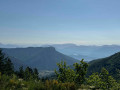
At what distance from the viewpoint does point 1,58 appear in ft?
201

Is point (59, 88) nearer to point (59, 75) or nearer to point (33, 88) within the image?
point (33, 88)

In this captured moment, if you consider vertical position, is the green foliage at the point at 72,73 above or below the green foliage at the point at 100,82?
above

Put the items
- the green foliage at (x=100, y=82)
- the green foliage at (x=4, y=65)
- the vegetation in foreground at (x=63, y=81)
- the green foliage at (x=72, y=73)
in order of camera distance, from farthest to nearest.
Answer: the green foliage at (x=4, y=65) < the green foliage at (x=72, y=73) < the green foliage at (x=100, y=82) < the vegetation in foreground at (x=63, y=81)

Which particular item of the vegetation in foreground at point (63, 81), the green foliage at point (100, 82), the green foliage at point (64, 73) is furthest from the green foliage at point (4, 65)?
the green foliage at point (100, 82)

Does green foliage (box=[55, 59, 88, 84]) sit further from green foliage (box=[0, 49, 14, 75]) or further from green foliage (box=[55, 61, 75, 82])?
green foliage (box=[0, 49, 14, 75])

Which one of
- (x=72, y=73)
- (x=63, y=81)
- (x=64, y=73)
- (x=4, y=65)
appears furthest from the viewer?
(x=4, y=65)

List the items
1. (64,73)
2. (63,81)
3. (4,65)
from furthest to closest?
(4,65)
(64,73)
(63,81)


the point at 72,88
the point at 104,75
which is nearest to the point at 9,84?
the point at 72,88

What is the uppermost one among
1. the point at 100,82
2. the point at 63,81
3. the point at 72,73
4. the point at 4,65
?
the point at 72,73

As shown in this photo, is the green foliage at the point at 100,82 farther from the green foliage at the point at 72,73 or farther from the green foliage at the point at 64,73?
the green foliage at the point at 64,73

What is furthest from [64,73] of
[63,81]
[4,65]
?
[4,65]

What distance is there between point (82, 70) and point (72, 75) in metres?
3.69

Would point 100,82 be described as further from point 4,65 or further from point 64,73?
point 4,65

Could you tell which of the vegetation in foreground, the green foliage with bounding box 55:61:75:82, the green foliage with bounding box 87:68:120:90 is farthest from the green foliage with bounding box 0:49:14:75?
the green foliage with bounding box 87:68:120:90
